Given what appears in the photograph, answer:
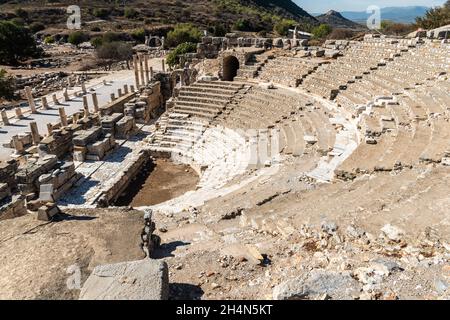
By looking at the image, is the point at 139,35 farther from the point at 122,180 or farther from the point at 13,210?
the point at 13,210

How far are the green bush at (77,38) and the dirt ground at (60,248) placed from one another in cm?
6143

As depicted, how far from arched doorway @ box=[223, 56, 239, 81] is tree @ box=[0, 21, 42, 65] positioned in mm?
33830

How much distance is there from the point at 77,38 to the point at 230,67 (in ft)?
149

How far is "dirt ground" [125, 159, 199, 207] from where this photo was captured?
52.5 ft

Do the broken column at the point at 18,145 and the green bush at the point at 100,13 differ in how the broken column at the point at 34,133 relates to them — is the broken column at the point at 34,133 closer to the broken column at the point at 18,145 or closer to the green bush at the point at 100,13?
the broken column at the point at 18,145

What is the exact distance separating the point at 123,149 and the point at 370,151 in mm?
13326

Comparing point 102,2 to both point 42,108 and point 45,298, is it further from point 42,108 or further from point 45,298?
point 45,298

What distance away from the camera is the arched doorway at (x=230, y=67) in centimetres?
2744

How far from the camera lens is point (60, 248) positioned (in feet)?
24.8

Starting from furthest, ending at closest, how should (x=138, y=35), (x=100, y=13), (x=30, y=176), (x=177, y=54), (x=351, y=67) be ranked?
(x=100, y=13) < (x=138, y=35) < (x=177, y=54) < (x=351, y=67) < (x=30, y=176)

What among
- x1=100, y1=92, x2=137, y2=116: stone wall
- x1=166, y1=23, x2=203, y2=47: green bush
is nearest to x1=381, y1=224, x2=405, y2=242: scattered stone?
x1=100, y1=92, x2=137, y2=116: stone wall

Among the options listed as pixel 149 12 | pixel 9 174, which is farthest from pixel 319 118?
pixel 149 12

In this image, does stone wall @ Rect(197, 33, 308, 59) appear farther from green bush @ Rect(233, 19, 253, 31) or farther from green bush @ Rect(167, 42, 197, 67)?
green bush @ Rect(233, 19, 253, 31)

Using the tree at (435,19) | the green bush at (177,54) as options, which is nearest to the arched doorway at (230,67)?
the green bush at (177,54)
